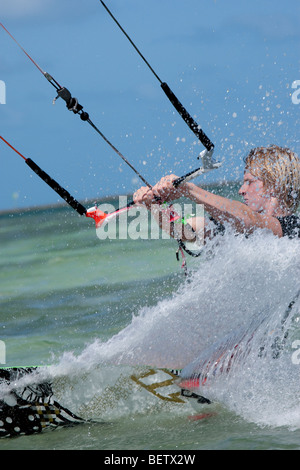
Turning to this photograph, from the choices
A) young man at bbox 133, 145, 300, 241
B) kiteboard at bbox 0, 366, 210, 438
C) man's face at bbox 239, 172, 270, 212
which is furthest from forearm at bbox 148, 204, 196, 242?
kiteboard at bbox 0, 366, 210, 438

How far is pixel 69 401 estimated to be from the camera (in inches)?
Answer: 178

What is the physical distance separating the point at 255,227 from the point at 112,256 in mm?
9696

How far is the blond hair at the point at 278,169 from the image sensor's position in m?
4.28

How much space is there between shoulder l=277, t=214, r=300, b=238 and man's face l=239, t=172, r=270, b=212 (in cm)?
14

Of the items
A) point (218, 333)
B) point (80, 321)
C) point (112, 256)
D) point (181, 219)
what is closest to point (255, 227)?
point (181, 219)

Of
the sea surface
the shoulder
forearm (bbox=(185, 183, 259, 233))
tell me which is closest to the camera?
forearm (bbox=(185, 183, 259, 233))

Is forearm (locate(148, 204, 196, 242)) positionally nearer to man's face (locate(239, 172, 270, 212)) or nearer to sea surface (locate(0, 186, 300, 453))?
sea surface (locate(0, 186, 300, 453))

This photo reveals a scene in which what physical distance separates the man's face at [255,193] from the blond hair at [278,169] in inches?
1.2

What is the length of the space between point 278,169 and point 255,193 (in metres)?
0.20

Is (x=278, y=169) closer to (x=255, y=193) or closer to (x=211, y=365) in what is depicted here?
(x=255, y=193)

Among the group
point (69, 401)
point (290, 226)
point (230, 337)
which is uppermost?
point (290, 226)

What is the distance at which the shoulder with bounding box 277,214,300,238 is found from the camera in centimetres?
425

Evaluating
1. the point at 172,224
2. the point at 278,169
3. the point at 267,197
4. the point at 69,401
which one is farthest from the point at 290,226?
the point at 69,401

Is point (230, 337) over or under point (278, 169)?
under
